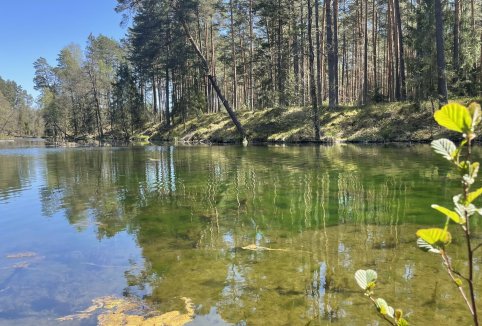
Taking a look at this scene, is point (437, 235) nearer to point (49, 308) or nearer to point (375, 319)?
point (375, 319)

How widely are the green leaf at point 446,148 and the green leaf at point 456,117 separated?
0.24 feet

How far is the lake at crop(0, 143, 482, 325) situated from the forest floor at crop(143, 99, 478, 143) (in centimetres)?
1458

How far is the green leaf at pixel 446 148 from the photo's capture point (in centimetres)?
125

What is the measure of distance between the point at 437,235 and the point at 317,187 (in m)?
8.65

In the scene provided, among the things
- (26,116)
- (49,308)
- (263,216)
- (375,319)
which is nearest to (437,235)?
(375,319)

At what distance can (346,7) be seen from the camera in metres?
40.3

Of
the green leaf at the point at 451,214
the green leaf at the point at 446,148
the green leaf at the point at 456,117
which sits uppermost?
the green leaf at the point at 456,117

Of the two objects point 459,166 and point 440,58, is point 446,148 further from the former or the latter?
point 440,58

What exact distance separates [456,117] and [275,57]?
3687 centimetres

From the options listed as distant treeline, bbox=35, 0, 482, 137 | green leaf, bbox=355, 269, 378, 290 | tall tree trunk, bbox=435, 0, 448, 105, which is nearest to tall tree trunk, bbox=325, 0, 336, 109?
distant treeline, bbox=35, 0, 482, 137

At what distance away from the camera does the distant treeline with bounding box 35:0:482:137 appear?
82.9ft

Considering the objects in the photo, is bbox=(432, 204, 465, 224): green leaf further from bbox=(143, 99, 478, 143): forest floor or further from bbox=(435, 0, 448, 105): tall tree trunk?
bbox=(435, 0, 448, 105): tall tree trunk

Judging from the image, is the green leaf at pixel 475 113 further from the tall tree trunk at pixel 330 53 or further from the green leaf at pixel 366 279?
the tall tree trunk at pixel 330 53

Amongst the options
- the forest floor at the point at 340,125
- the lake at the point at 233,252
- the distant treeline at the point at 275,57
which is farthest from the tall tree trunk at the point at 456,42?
the lake at the point at 233,252
